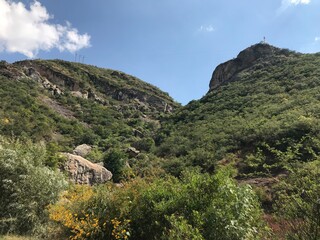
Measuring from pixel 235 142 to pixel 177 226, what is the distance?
2127 centimetres

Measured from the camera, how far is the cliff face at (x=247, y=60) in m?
60.0

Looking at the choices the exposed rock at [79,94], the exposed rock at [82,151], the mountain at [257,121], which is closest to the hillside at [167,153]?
the mountain at [257,121]

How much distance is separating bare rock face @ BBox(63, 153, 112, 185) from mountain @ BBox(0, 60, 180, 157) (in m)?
17.8

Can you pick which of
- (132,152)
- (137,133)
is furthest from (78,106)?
(132,152)

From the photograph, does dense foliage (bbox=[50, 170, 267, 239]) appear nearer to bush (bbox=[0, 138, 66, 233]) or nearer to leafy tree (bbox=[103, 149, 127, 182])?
bush (bbox=[0, 138, 66, 233])

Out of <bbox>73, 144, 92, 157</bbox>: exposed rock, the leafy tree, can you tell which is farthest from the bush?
<bbox>73, 144, 92, 157</bbox>: exposed rock

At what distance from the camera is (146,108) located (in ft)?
243

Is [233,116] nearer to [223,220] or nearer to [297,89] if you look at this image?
[297,89]

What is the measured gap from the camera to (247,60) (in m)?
63.9

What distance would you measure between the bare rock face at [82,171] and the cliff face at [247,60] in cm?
4472

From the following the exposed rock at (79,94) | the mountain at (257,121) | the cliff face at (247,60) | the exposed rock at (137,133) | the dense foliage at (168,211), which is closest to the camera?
the dense foliage at (168,211)

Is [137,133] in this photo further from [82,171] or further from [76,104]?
A: [82,171]

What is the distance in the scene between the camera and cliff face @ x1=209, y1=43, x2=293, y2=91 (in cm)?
6000

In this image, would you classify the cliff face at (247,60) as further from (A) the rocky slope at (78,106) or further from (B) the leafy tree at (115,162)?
(B) the leafy tree at (115,162)
